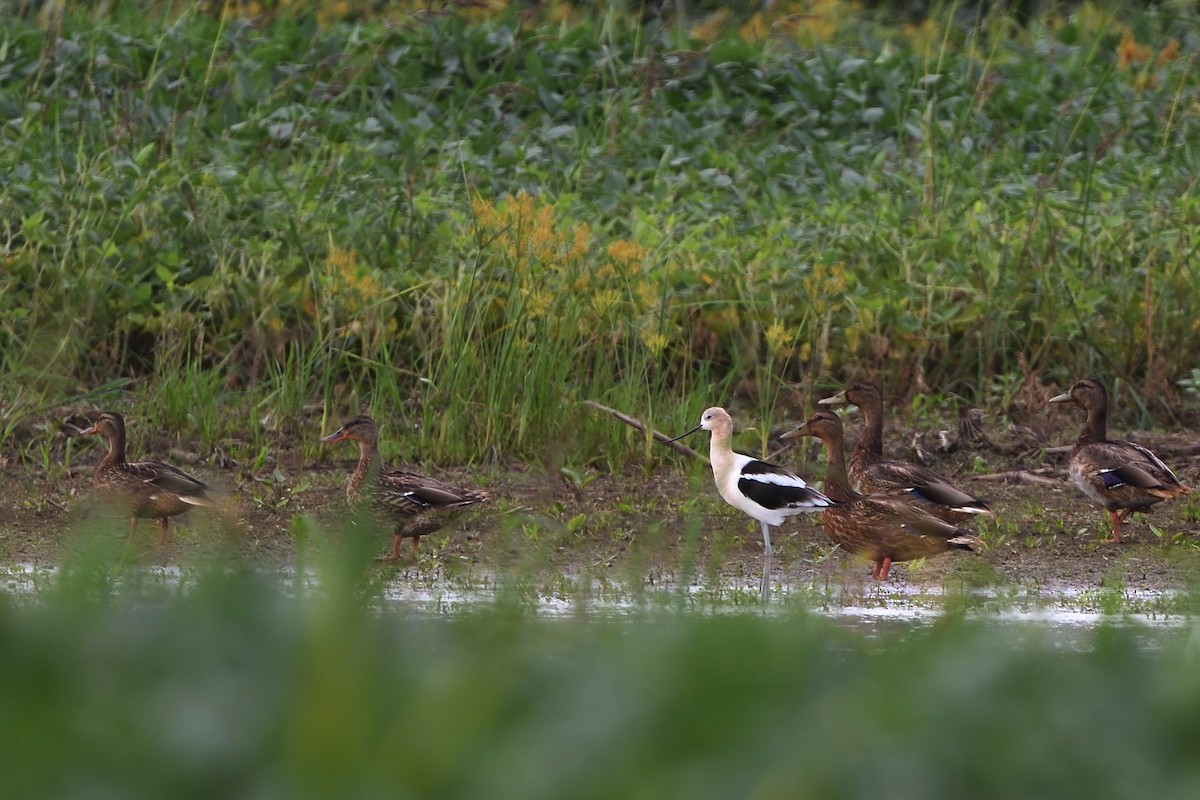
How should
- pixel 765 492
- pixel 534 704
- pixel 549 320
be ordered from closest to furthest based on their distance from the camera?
pixel 534 704 → pixel 765 492 → pixel 549 320

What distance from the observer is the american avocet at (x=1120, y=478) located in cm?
748

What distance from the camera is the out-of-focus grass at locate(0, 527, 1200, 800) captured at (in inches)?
91.3

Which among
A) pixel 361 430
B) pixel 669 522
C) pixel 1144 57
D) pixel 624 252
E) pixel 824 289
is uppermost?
pixel 1144 57

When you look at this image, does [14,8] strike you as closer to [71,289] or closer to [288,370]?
[71,289]

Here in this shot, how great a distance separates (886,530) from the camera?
7.13 metres

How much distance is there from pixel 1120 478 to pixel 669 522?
178cm

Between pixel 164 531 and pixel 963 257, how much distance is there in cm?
450

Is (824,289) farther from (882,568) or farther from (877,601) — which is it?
(877,601)

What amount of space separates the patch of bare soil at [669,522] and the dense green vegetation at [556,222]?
35cm

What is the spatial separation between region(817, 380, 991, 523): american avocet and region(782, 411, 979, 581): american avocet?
0.10 m

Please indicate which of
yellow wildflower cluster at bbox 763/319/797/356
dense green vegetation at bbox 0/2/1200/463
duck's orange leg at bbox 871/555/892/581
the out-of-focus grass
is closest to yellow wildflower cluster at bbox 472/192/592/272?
dense green vegetation at bbox 0/2/1200/463

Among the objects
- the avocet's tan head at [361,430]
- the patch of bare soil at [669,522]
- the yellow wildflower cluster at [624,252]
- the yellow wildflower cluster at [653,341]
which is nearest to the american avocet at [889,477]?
the patch of bare soil at [669,522]

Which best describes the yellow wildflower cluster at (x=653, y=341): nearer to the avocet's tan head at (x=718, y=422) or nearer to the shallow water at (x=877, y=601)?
the avocet's tan head at (x=718, y=422)

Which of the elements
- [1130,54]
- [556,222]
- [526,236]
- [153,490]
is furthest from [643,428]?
[1130,54]
